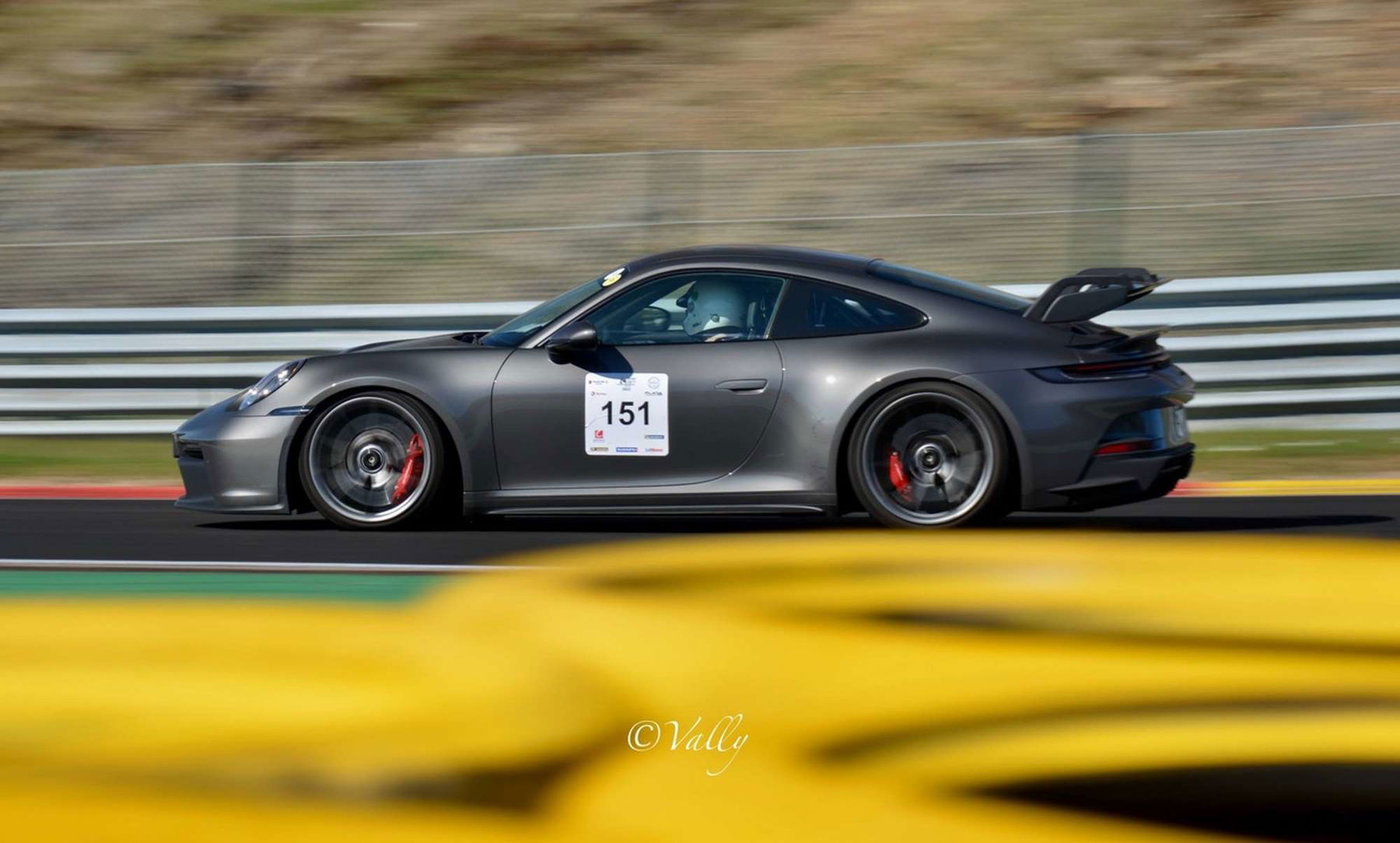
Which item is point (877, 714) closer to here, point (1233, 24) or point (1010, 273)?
point (1010, 273)

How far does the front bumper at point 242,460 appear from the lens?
684 cm

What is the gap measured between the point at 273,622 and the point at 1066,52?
45.3ft

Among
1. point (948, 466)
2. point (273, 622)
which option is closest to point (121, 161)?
point (948, 466)

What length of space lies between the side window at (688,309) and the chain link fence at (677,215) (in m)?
4.99

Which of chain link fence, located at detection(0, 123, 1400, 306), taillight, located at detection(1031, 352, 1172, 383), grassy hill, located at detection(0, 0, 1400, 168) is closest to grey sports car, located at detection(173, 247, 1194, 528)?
taillight, located at detection(1031, 352, 1172, 383)

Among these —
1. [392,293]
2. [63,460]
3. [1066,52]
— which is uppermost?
Answer: [1066,52]

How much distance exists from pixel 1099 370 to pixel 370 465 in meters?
3.05

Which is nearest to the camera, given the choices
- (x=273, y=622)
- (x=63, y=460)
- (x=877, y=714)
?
(x=877, y=714)

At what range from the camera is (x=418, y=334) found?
10.4 metres

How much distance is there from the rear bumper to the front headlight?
10.5 feet

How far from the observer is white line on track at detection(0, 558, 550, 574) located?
19.4ft

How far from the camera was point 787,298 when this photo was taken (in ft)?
21.6

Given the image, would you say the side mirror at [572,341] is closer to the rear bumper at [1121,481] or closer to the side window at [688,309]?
the side window at [688,309]

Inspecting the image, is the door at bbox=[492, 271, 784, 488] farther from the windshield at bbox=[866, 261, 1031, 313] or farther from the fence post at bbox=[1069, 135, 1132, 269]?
the fence post at bbox=[1069, 135, 1132, 269]
